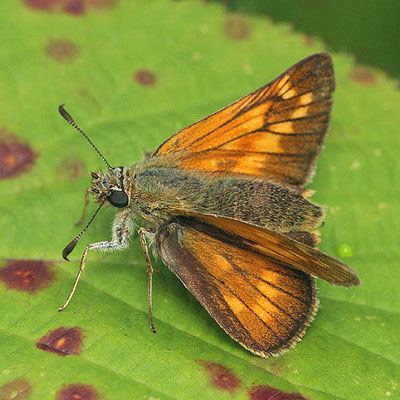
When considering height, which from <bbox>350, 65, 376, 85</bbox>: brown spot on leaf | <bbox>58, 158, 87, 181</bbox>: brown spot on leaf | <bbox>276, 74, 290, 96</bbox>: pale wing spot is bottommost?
<bbox>350, 65, 376, 85</bbox>: brown spot on leaf

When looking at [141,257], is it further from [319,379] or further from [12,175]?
[319,379]

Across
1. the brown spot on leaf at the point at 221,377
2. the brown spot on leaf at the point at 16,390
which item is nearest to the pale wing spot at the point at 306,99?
the brown spot on leaf at the point at 221,377

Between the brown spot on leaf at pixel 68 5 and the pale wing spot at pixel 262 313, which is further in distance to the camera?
the brown spot on leaf at pixel 68 5

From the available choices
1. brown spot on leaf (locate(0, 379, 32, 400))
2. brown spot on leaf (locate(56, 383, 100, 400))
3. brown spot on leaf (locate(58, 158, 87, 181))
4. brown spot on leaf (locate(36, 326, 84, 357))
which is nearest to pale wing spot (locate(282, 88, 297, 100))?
brown spot on leaf (locate(58, 158, 87, 181))

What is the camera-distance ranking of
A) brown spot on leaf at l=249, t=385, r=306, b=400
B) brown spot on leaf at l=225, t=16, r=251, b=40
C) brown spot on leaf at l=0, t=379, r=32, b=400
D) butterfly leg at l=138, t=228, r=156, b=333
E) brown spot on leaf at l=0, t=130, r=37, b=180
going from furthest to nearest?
1. brown spot on leaf at l=225, t=16, r=251, b=40
2. brown spot on leaf at l=0, t=130, r=37, b=180
3. butterfly leg at l=138, t=228, r=156, b=333
4. brown spot on leaf at l=249, t=385, r=306, b=400
5. brown spot on leaf at l=0, t=379, r=32, b=400

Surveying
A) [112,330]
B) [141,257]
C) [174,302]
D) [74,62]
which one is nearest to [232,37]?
[74,62]

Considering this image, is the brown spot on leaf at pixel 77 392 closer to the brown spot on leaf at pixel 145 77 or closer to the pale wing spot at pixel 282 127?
the pale wing spot at pixel 282 127

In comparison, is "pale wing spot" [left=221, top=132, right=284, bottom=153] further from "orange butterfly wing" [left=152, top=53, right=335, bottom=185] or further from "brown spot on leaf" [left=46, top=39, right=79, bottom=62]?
"brown spot on leaf" [left=46, top=39, right=79, bottom=62]
